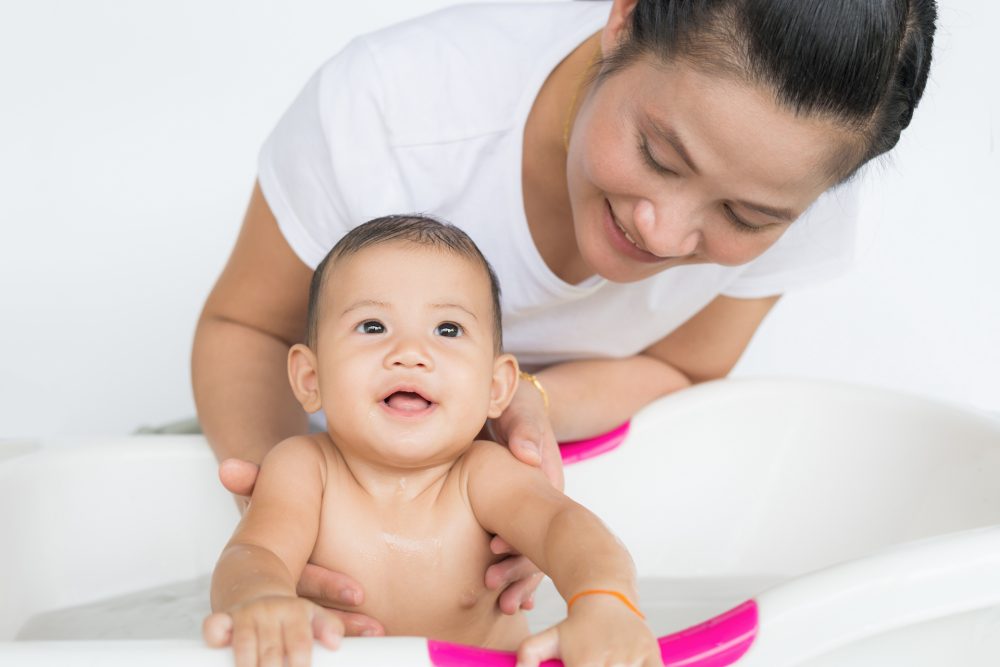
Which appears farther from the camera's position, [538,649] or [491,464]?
[491,464]

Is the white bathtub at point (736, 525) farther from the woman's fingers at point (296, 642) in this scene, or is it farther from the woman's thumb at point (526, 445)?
the woman's thumb at point (526, 445)

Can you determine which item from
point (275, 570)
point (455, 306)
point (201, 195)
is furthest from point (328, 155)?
point (201, 195)

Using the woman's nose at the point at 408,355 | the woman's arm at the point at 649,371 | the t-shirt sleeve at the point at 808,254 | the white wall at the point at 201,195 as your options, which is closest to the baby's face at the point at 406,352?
the woman's nose at the point at 408,355

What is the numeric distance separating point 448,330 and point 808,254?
69cm

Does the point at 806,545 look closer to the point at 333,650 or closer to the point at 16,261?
the point at 333,650

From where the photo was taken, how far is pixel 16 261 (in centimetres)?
249

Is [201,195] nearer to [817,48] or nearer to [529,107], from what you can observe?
[529,107]

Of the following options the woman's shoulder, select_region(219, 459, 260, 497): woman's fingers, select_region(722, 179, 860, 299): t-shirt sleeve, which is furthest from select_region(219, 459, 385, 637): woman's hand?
select_region(722, 179, 860, 299): t-shirt sleeve

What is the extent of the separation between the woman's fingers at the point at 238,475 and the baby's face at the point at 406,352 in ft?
0.29

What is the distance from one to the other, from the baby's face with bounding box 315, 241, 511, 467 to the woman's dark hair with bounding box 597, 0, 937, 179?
0.30m

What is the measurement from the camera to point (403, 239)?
1.22 m

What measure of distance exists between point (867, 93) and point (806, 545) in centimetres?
81

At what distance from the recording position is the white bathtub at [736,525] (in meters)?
1.12

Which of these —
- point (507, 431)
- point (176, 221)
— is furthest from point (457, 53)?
point (176, 221)
